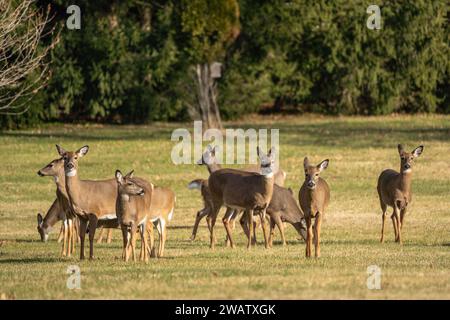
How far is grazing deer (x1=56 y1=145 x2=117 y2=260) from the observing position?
16.5 m

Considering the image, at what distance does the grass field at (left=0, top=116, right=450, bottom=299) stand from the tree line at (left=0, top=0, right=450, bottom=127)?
990 mm

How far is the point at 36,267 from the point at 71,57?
25459mm

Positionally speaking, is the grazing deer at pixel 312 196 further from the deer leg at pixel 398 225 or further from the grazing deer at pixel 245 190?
the deer leg at pixel 398 225

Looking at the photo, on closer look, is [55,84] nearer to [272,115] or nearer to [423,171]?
[272,115]

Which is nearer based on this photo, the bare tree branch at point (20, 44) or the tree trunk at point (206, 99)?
the bare tree branch at point (20, 44)

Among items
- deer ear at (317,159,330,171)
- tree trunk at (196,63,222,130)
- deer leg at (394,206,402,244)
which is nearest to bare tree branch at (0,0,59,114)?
tree trunk at (196,63,222,130)

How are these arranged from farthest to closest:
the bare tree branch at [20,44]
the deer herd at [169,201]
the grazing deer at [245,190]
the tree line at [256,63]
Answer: the tree line at [256,63] < the bare tree branch at [20,44] < the grazing deer at [245,190] < the deer herd at [169,201]

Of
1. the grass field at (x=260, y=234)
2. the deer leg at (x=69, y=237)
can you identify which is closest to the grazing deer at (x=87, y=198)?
the deer leg at (x=69, y=237)

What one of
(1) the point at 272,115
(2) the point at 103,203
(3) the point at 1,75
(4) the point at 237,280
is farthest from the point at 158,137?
(4) the point at 237,280

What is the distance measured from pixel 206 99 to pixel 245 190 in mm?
19830

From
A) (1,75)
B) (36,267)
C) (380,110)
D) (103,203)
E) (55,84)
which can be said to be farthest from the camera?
(380,110)

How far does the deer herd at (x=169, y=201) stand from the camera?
16.1 m

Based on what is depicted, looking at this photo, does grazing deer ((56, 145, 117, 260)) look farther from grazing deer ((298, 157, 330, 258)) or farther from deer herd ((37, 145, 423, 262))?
grazing deer ((298, 157, 330, 258))
